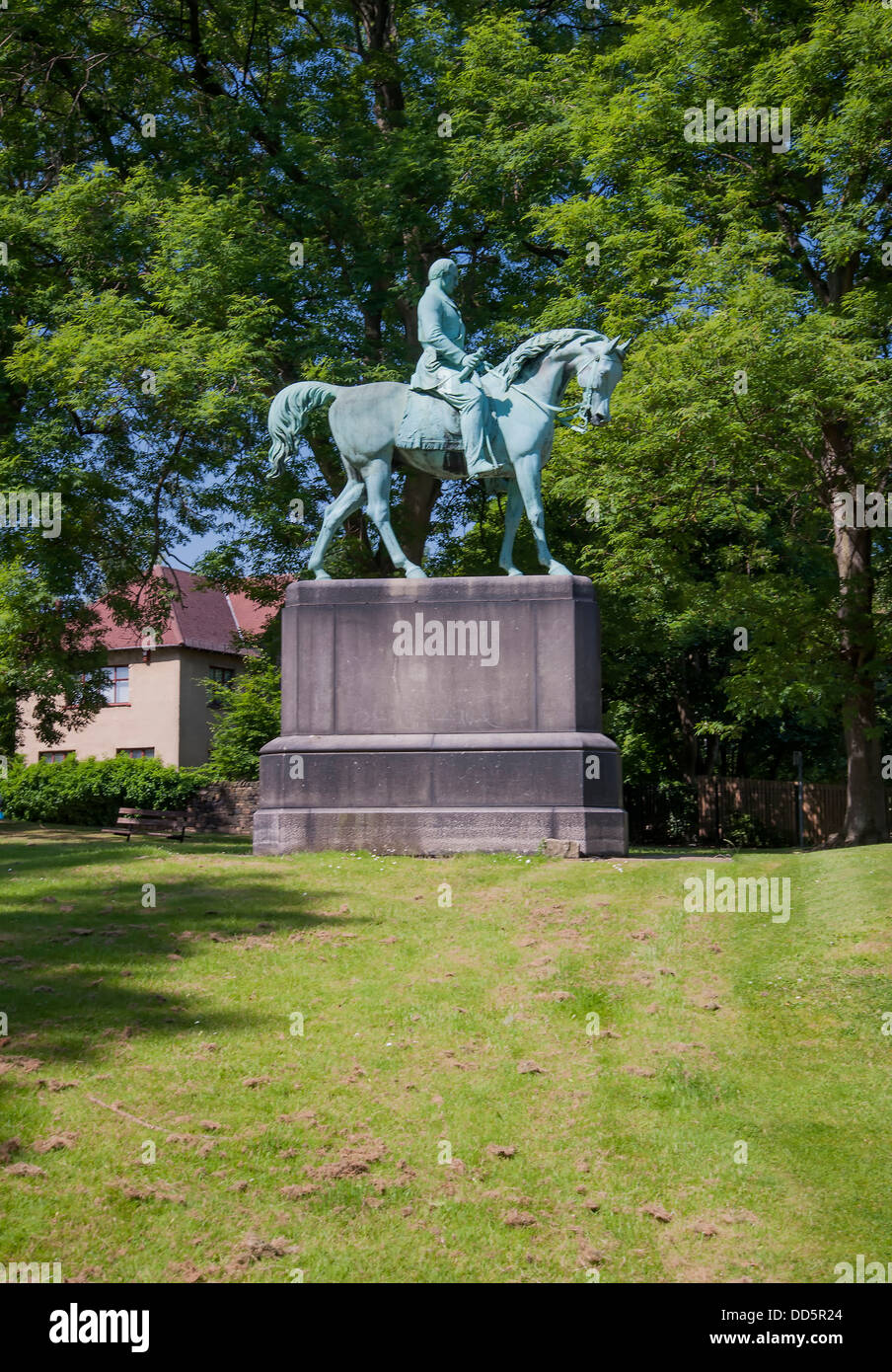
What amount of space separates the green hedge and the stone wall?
1.78 feet

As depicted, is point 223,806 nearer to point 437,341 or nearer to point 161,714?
point 161,714

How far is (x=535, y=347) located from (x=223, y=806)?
87.2 ft

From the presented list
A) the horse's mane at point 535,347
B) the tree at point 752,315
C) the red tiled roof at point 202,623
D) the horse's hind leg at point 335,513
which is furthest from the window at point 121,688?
the horse's mane at point 535,347

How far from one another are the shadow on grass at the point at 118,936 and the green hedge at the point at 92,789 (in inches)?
1034

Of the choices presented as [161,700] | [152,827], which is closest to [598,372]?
[152,827]

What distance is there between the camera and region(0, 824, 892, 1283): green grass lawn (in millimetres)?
6109

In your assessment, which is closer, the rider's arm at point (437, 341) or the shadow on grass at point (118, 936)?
the shadow on grass at point (118, 936)

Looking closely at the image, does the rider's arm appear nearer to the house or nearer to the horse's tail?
the horse's tail

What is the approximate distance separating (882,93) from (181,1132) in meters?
20.9

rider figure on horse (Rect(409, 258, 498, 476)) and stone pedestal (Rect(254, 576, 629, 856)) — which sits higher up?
rider figure on horse (Rect(409, 258, 498, 476))

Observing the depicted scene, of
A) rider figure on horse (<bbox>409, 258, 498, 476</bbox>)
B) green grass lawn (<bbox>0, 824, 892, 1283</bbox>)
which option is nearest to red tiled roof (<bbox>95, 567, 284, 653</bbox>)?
rider figure on horse (<bbox>409, 258, 498, 476</bbox>)

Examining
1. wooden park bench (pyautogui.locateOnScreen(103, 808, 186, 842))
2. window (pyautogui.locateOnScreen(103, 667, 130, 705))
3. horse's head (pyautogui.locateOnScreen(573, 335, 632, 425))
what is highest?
horse's head (pyautogui.locateOnScreen(573, 335, 632, 425))

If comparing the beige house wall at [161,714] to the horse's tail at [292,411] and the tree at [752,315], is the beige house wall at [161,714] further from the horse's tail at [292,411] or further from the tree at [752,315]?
the horse's tail at [292,411]

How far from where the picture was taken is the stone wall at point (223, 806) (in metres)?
39.8
